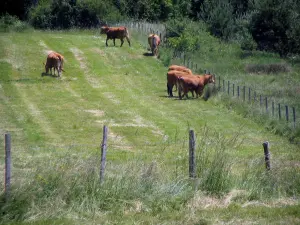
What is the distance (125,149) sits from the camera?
68.4ft

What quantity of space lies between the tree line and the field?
13.0 meters

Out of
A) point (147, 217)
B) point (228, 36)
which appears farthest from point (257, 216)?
point (228, 36)

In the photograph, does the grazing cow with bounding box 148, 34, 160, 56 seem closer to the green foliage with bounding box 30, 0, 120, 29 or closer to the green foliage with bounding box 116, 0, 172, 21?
the green foliage with bounding box 30, 0, 120, 29

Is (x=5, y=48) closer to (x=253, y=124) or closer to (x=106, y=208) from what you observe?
(x=253, y=124)

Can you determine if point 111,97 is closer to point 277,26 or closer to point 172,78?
point 172,78

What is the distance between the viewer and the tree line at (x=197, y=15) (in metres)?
54.8

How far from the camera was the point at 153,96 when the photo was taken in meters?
33.0

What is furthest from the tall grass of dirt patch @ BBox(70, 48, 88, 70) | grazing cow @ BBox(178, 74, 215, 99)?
dirt patch @ BBox(70, 48, 88, 70)

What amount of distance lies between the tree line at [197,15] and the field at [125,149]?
513 inches

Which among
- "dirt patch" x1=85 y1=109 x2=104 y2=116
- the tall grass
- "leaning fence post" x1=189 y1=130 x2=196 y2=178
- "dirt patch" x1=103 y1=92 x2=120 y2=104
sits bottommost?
"dirt patch" x1=103 y1=92 x2=120 y2=104

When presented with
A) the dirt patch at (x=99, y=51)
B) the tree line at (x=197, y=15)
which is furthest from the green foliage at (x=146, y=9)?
the dirt patch at (x=99, y=51)

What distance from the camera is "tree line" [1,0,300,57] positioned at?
54.8 metres

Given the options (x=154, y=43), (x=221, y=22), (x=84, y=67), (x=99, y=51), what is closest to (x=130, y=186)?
(x=84, y=67)

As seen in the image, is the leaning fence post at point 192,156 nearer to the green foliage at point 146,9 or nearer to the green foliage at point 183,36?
the green foliage at point 183,36
